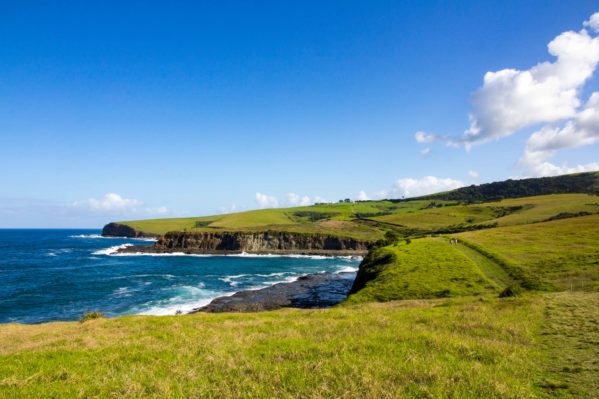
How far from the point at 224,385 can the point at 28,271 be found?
386ft

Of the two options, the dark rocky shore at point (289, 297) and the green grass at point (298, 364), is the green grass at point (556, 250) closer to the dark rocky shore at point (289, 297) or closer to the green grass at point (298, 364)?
the green grass at point (298, 364)

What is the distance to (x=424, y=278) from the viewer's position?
4988 cm

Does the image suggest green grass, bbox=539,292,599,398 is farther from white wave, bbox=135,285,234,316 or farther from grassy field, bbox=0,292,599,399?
white wave, bbox=135,285,234,316

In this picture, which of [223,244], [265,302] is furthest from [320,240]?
[265,302]

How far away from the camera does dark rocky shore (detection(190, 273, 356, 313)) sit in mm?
59625

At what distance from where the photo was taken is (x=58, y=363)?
1448cm

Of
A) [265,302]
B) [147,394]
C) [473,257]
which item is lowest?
[265,302]

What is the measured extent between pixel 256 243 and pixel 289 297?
116 metres

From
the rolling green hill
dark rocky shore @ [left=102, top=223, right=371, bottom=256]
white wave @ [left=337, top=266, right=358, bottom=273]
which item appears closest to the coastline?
dark rocky shore @ [left=102, top=223, right=371, bottom=256]

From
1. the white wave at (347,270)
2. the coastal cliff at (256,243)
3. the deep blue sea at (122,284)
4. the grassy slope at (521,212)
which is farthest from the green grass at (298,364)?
the coastal cliff at (256,243)

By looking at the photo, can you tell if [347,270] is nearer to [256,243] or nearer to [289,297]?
[289,297]

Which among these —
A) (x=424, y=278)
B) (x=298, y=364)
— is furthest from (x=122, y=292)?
(x=298, y=364)

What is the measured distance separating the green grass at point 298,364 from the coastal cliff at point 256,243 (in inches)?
6132

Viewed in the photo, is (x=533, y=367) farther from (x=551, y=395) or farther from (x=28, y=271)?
(x=28, y=271)
